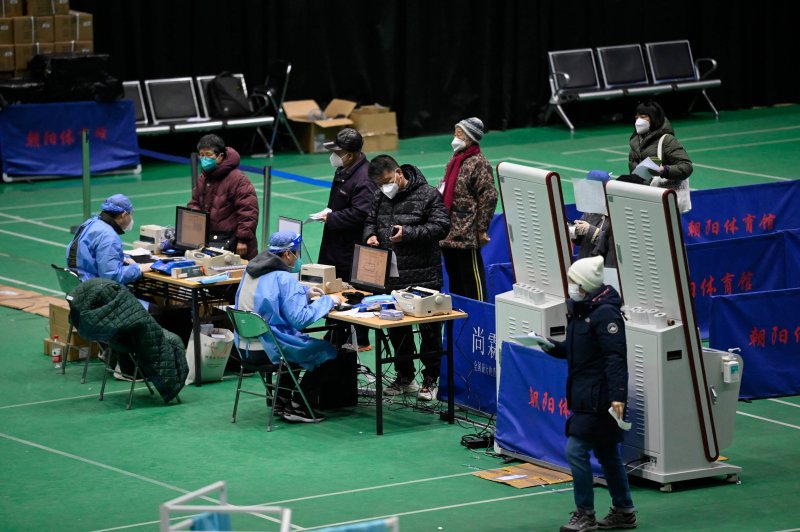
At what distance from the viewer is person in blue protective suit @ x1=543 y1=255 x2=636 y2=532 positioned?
7949mm

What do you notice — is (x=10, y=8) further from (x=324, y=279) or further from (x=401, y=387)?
(x=401, y=387)

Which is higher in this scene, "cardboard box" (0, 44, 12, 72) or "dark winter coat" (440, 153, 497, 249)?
"cardboard box" (0, 44, 12, 72)

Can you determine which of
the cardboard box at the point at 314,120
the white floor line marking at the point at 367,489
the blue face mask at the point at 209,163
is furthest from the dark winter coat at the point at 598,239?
the cardboard box at the point at 314,120

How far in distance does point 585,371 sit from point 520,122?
1797 cm

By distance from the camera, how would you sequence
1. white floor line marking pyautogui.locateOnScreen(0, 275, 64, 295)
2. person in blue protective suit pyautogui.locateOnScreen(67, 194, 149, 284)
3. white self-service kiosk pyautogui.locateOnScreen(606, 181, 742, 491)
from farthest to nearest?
1. white floor line marking pyautogui.locateOnScreen(0, 275, 64, 295)
2. person in blue protective suit pyautogui.locateOnScreen(67, 194, 149, 284)
3. white self-service kiosk pyautogui.locateOnScreen(606, 181, 742, 491)

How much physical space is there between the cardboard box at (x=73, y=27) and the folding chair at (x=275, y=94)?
285 centimetres

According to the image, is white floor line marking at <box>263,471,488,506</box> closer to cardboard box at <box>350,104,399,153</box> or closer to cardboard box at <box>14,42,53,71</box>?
cardboard box at <box>14,42,53,71</box>

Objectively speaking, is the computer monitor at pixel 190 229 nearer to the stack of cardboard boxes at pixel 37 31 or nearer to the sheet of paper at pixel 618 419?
the sheet of paper at pixel 618 419

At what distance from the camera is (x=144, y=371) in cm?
1092

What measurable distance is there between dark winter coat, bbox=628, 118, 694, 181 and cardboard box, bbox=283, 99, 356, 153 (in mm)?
10428

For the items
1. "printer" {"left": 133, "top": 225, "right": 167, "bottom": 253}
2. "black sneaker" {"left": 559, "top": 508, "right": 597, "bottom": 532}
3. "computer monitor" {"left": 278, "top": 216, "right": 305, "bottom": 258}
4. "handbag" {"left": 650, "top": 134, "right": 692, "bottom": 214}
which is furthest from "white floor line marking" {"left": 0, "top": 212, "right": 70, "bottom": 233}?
"black sneaker" {"left": 559, "top": 508, "right": 597, "bottom": 532}

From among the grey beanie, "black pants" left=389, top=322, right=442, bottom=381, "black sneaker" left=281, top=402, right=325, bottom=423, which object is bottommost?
"black sneaker" left=281, top=402, right=325, bottom=423

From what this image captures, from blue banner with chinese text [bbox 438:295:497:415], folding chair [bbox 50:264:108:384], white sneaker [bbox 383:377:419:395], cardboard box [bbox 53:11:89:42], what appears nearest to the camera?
blue banner with chinese text [bbox 438:295:497:415]

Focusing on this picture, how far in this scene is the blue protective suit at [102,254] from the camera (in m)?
11.4
